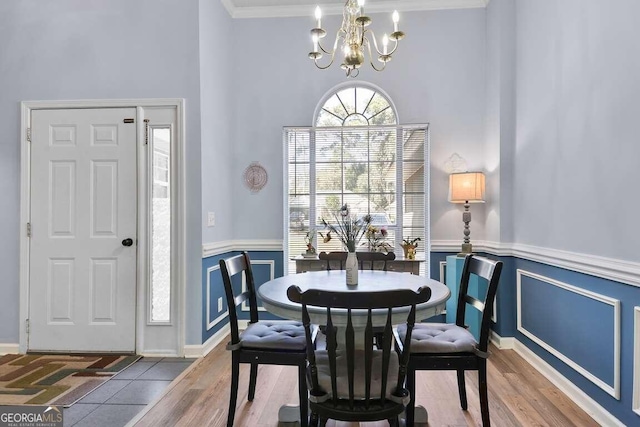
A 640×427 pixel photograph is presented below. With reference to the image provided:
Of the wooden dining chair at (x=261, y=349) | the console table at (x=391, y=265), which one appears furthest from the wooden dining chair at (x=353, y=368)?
the console table at (x=391, y=265)

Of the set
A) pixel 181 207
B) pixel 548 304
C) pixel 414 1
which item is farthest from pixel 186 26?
pixel 548 304

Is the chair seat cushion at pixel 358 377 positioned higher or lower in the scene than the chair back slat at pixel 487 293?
lower

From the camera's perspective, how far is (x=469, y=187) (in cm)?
351

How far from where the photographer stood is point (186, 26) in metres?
3.22

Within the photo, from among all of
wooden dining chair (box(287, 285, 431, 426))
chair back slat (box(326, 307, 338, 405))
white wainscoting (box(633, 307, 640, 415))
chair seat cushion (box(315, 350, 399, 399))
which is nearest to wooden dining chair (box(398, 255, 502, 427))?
chair seat cushion (box(315, 350, 399, 399))

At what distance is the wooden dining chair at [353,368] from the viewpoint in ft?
4.73

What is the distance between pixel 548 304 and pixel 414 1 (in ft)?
9.97

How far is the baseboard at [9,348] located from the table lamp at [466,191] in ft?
13.0

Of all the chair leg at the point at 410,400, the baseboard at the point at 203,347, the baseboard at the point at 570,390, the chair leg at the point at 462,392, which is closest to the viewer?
the chair leg at the point at 410,400

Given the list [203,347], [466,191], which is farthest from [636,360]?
[203,347]

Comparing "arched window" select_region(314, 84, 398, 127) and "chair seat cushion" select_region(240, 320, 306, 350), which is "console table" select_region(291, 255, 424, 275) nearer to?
"chair seat cushion" select_region(240, 320, 306, 350)

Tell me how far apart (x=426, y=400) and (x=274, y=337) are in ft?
3.68

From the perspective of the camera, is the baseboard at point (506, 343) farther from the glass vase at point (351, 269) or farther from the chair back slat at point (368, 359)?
the chair back slat at point (368, 359)

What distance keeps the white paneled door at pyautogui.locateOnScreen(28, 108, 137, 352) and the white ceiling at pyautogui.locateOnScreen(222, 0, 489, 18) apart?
1638mm
